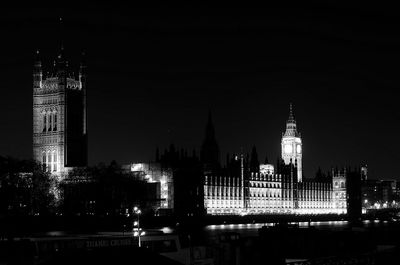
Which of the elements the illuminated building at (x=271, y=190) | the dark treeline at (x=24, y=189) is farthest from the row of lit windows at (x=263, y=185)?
the dark treeline at (x=24, y=189)

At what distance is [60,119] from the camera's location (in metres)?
111

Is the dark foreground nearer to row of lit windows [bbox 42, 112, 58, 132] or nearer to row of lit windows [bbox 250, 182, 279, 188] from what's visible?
row of lit windows [bbox 42, 112, 58, 132]

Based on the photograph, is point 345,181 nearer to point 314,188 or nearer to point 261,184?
point 314,188

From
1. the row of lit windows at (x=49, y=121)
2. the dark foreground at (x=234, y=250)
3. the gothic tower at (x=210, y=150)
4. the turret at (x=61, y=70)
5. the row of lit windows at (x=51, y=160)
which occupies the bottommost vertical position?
the dark foreground at (x=234, y=250)

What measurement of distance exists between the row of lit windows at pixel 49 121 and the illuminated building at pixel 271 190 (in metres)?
21.9

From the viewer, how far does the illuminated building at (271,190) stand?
122625 millimetres

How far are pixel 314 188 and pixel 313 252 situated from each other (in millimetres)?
116138

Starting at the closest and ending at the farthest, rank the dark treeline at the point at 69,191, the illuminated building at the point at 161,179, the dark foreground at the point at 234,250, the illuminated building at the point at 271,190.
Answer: the dark foreground at the point at 234,250 < the dark treeline at the point at 69,191 < the illuminated building at the point at 161,179 < the illuminated building at the point at 271,190

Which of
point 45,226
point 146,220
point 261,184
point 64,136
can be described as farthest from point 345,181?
point 45,226

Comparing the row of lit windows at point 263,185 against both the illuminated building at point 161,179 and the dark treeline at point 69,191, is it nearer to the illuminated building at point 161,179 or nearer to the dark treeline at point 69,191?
the illuminated building at point 161,179

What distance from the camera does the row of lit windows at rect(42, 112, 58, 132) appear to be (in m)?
111

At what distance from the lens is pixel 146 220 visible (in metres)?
87.4

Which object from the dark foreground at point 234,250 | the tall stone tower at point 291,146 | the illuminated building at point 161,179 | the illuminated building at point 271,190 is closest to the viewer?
the dark foreground at point 234,250

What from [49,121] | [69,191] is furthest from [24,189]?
[49,121]
